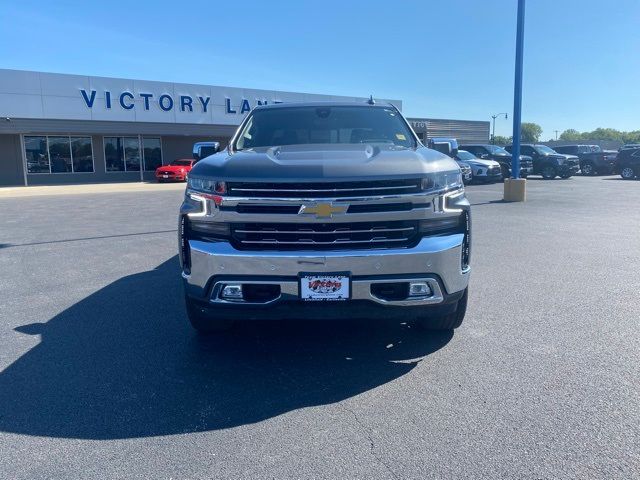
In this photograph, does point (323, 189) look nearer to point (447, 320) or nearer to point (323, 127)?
point (447, 320)

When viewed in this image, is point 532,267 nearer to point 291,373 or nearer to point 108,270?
point 291,373

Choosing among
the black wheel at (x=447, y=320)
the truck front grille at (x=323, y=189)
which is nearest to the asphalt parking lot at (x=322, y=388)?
the black wheel at (x=447, y=320)

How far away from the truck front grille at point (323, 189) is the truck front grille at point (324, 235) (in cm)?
21

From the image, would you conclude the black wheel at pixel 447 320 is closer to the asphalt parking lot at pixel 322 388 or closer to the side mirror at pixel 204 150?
the asphalt parking lot at pixel 322 388

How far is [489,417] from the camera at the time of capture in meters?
3.31

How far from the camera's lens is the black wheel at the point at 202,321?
4.15m

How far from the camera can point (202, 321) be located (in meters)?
4.51

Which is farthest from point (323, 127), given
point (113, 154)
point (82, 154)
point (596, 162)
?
point (113, 154)

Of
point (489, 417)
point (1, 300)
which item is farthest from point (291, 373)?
point (1, 300)

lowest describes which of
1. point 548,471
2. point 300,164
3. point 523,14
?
point 548,471

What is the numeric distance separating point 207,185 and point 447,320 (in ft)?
7.39

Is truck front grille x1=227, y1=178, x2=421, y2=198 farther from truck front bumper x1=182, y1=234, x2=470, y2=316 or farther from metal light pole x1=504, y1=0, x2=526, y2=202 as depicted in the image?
metal light pole x1=504, y1=0, x2=526, y2=202

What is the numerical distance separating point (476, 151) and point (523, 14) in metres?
13.4

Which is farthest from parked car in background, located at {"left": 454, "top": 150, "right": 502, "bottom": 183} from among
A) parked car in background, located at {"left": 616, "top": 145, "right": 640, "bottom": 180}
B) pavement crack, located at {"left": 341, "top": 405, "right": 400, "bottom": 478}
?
pavement crack, located at {"left": 341, "top": 405, "right": 400, "bottom": 478}
